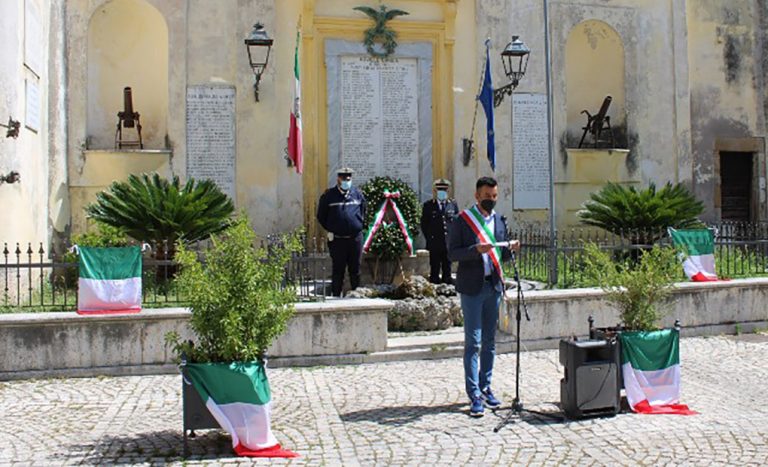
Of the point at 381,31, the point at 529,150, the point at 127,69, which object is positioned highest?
the point at 381,31

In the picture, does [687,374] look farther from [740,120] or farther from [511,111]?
[740,120]

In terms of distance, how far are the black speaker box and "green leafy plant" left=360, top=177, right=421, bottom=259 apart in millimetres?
6419

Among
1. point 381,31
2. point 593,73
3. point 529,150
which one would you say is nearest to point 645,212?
point 529,150

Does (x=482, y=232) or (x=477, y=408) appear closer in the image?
(x=477, y=408)

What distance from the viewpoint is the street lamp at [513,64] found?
13.2 metres

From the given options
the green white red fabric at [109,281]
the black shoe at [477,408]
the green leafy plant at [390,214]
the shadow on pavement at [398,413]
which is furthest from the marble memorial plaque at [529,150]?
the black shoe at [477,408]

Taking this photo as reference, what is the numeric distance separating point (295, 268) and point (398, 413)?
2.96 metres

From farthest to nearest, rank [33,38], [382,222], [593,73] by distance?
[593,73] < [382,222] < [33,38]

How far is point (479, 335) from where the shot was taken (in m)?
6.98

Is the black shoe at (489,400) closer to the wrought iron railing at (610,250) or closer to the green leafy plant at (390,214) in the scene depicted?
the wrought iron railing at (610,250)

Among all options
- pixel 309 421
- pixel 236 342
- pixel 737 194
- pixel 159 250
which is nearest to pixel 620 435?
pixel 309 421

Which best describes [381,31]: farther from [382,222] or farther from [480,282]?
[480,282]

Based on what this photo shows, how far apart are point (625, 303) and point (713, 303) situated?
172 inches

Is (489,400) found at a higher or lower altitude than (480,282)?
lower
